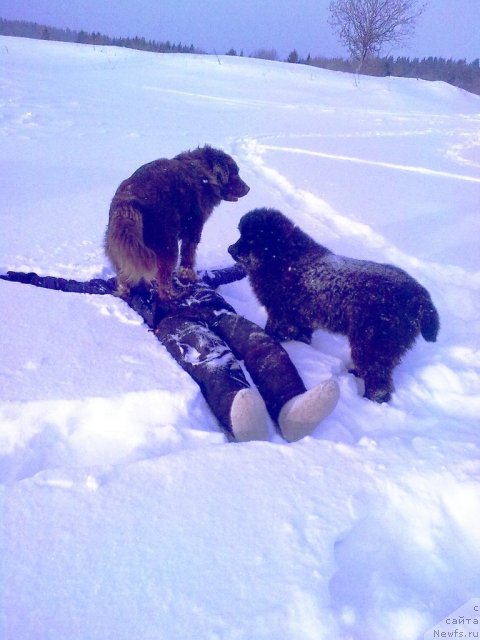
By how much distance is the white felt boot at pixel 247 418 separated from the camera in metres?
2.27

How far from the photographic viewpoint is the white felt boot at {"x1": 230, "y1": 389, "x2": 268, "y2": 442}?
227 cm

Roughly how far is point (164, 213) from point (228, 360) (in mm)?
1267

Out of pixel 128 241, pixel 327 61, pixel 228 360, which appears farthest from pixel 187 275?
pixel 327 61

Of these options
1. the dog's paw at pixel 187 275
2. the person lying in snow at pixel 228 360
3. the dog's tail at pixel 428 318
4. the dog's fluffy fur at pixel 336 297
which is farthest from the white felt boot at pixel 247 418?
the dog's paw at pixel 187 275

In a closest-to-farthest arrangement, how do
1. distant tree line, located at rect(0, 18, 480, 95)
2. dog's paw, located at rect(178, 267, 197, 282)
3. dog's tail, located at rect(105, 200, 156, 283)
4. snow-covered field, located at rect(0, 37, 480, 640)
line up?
1. snow-covered field, located at rect(0, 37, 480, 640)
2. dog's tail, located at rect(105, 200, 156, 283)
3. dog's paw, located at rect(178, 267, 197, 282)
4. distant tree line, located at rect(0, 18, 480, 95)

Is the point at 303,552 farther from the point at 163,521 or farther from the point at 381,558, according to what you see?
the point at 163,521

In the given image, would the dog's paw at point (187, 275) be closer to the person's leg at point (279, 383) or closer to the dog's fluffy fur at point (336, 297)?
the dog's fluffy fur at point (336, 297)

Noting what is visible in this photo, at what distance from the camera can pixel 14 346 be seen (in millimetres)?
2707

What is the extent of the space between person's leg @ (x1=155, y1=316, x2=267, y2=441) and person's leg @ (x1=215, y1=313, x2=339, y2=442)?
0.10 meters

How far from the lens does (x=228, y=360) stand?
2.65m

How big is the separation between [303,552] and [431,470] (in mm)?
748

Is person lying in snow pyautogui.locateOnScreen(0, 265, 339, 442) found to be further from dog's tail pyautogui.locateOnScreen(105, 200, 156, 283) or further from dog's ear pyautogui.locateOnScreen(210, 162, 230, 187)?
dog's ear pyautogui.locateOnScreen(210, 162, 230, 187)

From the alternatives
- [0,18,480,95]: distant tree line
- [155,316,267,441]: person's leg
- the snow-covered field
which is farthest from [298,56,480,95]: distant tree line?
[155,316,267,441]: person's leg

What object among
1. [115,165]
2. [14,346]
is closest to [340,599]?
[14,346]
